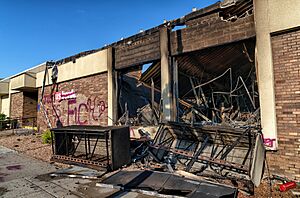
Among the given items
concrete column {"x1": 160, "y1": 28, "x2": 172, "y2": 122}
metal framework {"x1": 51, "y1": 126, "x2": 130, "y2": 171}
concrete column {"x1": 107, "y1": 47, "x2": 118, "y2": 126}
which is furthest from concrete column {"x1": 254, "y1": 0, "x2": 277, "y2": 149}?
concrete column {"x1": 107, "y1": 47, "x2": 118, "y2": 126}

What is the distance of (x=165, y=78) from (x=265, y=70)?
3162 mm

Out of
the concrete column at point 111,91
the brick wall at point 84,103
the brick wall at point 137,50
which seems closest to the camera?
the brick wall at point 137,50

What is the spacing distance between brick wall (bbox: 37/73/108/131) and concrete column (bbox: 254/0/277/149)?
6241 mm

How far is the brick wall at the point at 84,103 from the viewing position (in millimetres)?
9258

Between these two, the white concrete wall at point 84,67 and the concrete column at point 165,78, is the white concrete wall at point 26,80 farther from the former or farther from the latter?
the concrete column at point 165,78

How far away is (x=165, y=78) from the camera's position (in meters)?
7.17

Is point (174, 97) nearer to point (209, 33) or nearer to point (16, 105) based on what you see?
point (209, 33)

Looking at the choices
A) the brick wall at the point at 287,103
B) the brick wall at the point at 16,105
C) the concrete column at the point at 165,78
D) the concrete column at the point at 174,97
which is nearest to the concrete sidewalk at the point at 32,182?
the concrete column at the point at 165,78

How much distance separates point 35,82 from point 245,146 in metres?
15.1

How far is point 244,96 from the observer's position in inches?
362

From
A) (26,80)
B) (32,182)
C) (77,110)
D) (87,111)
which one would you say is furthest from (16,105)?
(32,182)

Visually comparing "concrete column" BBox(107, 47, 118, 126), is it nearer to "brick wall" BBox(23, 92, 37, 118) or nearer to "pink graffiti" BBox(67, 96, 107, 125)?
"pink graffiti" BBox(67, 96, 107, 125)

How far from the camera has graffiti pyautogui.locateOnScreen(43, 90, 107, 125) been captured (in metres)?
9.43

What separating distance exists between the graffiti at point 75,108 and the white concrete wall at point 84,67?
1.02 m
